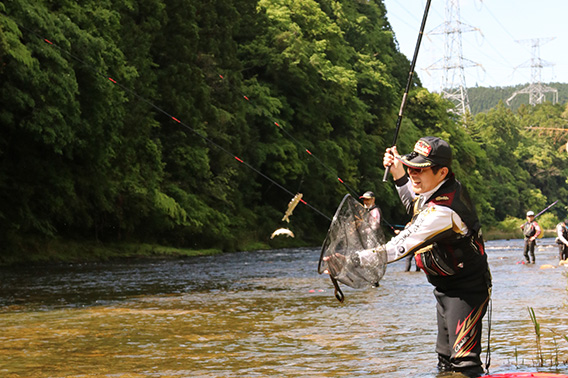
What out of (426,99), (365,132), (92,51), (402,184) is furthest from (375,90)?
(402,184)

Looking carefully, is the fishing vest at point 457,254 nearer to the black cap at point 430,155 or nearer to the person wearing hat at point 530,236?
the black cap at point 430,155

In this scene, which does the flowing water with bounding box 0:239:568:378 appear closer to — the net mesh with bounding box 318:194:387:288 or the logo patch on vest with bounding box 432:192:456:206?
the net mesh with bounding box 318:194:387:288

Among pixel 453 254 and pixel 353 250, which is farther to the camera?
pixel 353 250

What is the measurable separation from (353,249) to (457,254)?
0.82m

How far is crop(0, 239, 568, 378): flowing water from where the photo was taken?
7855mm

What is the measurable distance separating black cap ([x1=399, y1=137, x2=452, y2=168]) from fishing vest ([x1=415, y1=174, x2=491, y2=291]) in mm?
153

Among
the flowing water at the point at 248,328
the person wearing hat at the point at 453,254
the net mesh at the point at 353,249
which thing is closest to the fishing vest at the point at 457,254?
the person wearing hat at the point at 453,254

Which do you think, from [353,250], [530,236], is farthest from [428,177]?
[530,236]

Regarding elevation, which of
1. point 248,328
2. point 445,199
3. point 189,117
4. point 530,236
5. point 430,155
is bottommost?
point 248,328

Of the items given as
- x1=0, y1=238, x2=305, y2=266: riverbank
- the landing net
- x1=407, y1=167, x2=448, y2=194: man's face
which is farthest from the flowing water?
x1=0, y1=238, x2=305, y2=266: riverbank

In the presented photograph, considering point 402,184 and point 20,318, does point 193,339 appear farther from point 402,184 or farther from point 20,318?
point 402,184

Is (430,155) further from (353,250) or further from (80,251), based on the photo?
(80,251)

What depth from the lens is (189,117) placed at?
126 ft

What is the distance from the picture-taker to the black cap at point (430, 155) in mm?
5492
